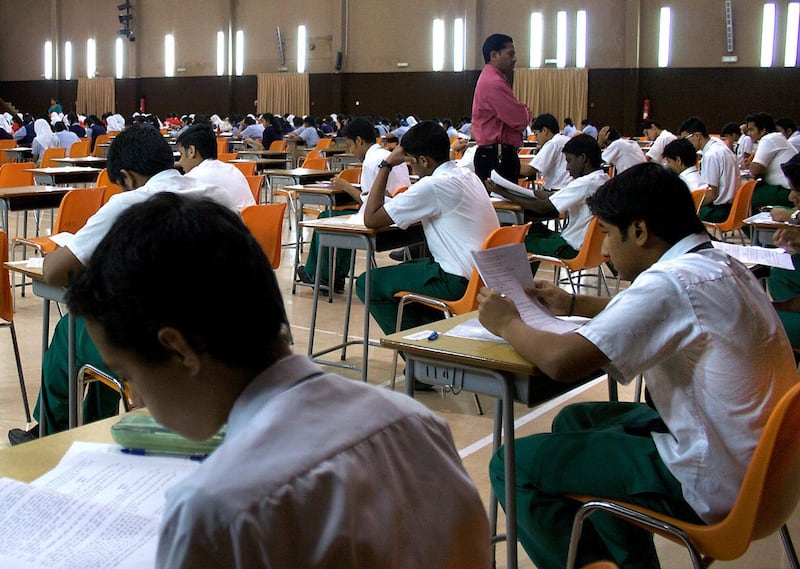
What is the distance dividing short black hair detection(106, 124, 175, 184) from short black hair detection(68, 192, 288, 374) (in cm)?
271

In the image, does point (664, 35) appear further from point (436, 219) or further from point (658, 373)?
point (658, 373)

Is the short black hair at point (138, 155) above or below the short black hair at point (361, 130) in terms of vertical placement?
below

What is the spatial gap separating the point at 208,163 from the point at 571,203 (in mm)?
2270

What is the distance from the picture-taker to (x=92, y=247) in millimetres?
2871

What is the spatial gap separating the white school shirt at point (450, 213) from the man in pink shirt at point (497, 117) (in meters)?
2.33

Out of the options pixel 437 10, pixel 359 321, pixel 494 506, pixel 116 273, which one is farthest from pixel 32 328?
pixel 437 10

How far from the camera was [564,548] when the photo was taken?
2.12m

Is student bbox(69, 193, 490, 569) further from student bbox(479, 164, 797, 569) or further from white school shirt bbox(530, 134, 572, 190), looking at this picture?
white school shirt bbox(530, 134, 572, 190)

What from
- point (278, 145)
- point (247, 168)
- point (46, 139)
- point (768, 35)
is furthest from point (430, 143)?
point (768, 35)

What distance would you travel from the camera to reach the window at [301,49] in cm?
2223

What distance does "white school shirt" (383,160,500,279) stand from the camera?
409cm

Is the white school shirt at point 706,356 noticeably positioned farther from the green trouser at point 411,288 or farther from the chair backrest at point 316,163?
the chair backrest at point 316,163

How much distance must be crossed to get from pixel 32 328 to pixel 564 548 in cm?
412

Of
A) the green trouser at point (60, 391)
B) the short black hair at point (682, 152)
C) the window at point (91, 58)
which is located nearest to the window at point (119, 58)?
the window at point (91, 58)
